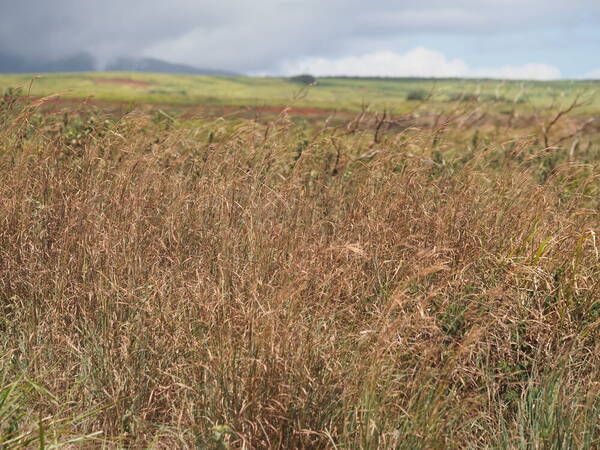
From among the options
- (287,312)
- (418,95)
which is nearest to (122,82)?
(418,95)

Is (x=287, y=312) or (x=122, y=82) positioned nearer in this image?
(x=287, y=312)

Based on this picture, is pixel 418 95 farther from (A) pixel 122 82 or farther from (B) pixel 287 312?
(A) pixel 122 82

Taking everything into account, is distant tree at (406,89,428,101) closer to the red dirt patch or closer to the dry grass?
the dry grass

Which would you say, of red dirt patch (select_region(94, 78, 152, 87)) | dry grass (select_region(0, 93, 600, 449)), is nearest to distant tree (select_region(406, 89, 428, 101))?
dry grass (select_region(0, 93, 600, 449))

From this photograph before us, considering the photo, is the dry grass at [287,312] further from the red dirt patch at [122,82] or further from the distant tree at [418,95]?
the red dirt patch at [122,82]

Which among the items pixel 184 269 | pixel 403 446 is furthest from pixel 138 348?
pixel 403 446

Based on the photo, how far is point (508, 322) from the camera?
344cm

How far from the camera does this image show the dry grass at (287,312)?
8.59ft

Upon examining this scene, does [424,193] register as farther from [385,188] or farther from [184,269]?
[184,269]

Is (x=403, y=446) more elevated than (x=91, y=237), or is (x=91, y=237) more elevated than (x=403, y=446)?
(x=91, y=237)

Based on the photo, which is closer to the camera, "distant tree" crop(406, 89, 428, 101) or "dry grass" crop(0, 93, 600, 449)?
"dry grass" crop(0, 93, 600, 449)

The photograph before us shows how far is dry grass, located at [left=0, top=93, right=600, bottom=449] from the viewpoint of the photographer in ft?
8.59

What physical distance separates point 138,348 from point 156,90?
119 m

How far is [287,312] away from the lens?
2982 mm
